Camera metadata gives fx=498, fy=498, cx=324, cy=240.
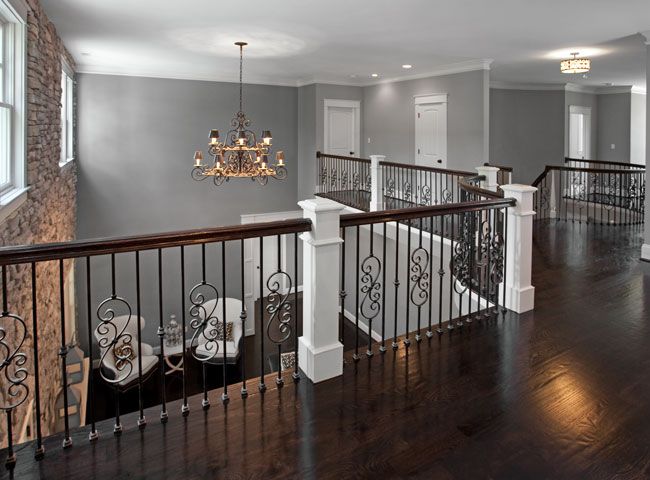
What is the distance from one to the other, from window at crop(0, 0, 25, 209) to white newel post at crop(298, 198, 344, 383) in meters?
2.74

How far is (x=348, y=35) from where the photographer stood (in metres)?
6.47

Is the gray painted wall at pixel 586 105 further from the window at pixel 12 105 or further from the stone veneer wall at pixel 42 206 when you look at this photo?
the window at pixel 12 105

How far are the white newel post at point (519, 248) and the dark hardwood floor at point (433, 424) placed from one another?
1.57ft

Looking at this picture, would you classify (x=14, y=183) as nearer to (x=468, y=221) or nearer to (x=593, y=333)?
(x=468, y=221)

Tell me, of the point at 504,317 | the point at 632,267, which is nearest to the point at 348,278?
the point at 632,267

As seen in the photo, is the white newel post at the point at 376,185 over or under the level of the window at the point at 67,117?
under

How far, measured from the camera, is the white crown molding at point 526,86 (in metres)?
11.6

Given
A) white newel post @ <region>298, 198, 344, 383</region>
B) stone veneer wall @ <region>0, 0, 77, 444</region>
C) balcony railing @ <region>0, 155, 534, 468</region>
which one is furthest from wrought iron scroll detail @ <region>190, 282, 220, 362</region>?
stone veneer wall @ <region>0, 0, 77, 444</region>

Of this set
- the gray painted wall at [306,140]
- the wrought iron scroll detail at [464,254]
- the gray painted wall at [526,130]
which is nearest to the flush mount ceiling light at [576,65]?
the wrought iron scroll detail at [464,254]

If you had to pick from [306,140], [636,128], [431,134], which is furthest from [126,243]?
[636,128]

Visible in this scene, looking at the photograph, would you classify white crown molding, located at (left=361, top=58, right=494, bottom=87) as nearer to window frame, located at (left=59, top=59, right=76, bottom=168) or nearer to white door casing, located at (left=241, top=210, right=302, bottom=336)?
white door casing, located at (left=241, top=210, right=302, bottom=336)

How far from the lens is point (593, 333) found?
371cm

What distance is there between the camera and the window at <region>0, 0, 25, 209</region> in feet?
13.7

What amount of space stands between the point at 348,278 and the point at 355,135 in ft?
10.9
